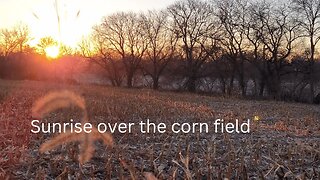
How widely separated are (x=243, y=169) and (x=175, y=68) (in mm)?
48638

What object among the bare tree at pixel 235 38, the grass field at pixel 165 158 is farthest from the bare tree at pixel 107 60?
the grass field at pixel 165 158

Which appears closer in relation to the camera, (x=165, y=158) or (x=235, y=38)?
(x=165, y=158)

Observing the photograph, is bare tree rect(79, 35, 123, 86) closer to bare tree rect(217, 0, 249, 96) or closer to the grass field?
bare tree rect(217, 0, 249, 96)

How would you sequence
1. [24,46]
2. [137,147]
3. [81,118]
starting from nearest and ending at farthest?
[137,147]
[81,118]
[24,46]

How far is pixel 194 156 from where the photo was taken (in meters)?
6.39

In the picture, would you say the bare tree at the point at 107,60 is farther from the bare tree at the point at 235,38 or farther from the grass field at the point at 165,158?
the grass field at the point at 165,158

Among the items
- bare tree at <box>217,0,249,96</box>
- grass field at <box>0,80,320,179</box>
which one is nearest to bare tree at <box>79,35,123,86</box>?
bare tree at <box>217,0,249,96</box>

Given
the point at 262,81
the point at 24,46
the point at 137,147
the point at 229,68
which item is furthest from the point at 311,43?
the point at 24,46

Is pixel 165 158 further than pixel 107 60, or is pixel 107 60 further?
pixel 107 60

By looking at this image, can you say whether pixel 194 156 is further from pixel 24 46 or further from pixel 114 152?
pixel 24 46

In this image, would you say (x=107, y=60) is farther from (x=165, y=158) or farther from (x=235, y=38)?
(x=165, y=158)

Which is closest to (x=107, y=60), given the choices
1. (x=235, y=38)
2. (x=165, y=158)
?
(x=235, y=38)

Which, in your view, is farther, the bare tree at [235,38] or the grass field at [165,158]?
the bare tree at [235,38]

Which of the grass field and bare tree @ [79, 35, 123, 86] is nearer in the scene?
the grass field
